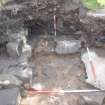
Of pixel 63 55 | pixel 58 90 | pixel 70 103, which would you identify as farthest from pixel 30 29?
pixel 70 103

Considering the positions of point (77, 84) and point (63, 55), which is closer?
point (77, 84)

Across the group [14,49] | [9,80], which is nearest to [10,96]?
[9,80]

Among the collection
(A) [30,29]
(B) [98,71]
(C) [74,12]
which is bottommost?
(B) [98,71]

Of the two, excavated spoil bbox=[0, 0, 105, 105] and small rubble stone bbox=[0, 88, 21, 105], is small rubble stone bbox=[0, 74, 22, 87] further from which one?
small rubble stone bbox=[0, 88, 21, 105]

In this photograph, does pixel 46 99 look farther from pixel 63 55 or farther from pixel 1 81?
pixel 63 55

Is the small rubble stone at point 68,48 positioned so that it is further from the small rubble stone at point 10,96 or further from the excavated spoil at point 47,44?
the small rubble stone at point 10,96

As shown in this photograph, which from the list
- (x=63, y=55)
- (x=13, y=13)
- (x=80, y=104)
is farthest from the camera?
(x=63, y=55)

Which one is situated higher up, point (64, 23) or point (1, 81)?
point (64, 23)

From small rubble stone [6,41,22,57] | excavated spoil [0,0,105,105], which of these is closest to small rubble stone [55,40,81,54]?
excavated spoil [0,0,105,105]

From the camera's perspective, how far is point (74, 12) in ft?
25.0

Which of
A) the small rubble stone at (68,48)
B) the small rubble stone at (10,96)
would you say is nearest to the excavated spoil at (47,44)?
the small rubble stone at (68,48)

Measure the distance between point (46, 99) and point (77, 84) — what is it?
912mm

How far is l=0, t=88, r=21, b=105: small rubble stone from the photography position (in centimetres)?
575

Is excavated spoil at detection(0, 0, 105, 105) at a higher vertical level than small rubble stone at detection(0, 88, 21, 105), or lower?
higher
